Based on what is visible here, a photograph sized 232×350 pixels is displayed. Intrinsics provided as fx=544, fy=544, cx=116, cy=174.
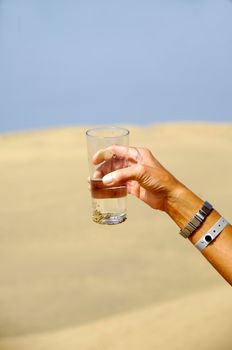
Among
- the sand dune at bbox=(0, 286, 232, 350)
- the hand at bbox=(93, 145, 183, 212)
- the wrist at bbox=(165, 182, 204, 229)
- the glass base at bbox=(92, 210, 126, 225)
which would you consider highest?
the hand at bbox=(93, 145, 183, 212)

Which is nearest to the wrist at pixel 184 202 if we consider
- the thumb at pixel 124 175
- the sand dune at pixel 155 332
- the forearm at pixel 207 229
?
the forearm at pixel 207 229

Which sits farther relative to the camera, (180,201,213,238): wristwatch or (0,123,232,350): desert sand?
(0,123,232,350): desert sand

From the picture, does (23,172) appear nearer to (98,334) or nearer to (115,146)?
(98,334)

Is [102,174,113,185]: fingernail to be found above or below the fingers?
below

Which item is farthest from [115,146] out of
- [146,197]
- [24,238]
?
[24,238]

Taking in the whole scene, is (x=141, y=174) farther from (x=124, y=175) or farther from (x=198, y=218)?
(x=198, y=218)

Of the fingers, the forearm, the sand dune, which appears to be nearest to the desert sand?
the sand dune

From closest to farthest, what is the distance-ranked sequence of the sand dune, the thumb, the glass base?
Answer: 1. the thumb
2. the glass base
3. the sand dune

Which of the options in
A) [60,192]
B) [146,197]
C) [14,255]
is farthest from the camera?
[60,192]

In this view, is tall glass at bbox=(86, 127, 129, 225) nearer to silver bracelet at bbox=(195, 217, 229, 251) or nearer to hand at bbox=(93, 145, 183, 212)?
hand at bbox=(93, 145, 183, 212)
